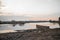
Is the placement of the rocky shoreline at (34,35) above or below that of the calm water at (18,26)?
below

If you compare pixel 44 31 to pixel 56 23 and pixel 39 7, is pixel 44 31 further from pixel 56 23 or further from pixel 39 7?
pixel 39 7

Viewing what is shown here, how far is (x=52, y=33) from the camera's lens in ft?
6.63

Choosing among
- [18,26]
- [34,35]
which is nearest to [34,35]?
[34,35]

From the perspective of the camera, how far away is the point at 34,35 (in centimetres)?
193

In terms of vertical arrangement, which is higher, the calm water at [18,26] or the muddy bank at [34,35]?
the calm water at [18,26]

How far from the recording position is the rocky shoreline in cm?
182

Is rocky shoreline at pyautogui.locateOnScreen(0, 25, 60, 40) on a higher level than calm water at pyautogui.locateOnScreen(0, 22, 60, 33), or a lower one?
lower

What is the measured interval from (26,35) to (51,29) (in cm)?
47

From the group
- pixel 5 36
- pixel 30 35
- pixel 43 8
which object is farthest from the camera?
pixel 43 8

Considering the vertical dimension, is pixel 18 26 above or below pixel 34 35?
above

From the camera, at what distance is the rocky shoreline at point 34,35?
1.82m

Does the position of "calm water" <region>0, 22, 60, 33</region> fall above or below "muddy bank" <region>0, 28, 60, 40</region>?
above

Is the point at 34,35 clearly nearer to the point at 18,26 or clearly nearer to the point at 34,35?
the point at 34,35

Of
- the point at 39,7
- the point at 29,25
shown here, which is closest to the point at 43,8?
the point at 39,7
